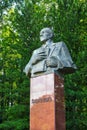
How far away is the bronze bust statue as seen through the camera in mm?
8539

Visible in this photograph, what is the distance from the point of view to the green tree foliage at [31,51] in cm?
1426

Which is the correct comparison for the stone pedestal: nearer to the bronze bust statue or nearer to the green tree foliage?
the bronze bust statue

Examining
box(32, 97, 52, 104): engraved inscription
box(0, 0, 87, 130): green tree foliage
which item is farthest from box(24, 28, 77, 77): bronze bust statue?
box(0, 0, 87, 130): green tree foliage

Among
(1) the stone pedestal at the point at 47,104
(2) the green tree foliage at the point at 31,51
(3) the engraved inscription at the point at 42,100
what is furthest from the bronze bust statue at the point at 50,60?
(2) the green tree foliage at the point at 31,51

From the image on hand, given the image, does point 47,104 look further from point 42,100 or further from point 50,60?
point 50,60

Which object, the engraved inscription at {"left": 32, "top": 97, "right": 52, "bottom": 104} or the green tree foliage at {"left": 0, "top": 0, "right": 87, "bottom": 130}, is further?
the green tree foliage at {"left": 0, "top": 0, "right": 87, "bottom": 130}

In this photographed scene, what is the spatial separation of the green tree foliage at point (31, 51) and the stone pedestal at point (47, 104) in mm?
5385

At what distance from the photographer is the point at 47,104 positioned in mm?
8242

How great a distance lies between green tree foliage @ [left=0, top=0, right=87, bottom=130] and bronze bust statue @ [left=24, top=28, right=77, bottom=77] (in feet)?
17.4

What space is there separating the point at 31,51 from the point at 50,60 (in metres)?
6.87

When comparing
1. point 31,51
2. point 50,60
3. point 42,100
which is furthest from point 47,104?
point 31,51

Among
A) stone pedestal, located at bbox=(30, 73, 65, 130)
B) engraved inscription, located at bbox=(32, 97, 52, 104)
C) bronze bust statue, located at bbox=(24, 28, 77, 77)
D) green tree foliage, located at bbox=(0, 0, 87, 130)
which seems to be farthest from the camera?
green tree foliage, located at bbox=(0, 0, 87, 130)

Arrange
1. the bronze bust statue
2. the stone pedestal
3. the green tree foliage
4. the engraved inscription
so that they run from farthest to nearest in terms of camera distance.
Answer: the green tree foliage → the bronze bust statue → the engraved inscription → the stone pedestal

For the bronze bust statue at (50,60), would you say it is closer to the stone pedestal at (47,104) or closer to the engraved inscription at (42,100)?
the stone pedestal at (47,104)
